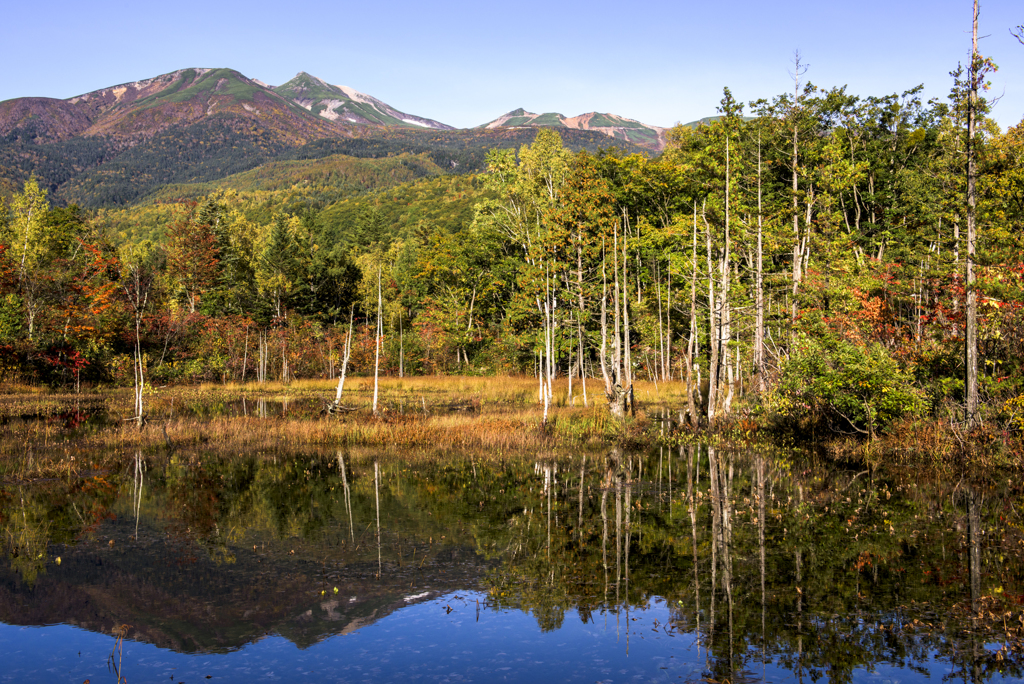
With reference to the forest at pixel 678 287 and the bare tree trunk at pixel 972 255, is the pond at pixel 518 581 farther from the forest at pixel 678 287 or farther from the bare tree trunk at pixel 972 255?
the forest at pixel 678 287

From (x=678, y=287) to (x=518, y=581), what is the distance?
41627 millimetres

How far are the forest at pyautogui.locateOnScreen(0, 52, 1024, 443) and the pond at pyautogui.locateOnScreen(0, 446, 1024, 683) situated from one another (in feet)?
21.1

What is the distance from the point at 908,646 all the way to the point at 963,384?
15.4m

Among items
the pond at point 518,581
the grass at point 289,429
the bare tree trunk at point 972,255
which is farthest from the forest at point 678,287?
the pond at point 518,581

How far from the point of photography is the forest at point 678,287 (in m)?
22.1

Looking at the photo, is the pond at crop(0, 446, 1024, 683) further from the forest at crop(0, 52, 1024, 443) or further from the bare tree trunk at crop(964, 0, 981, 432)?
the forest at crop(0, 52, 1024, 443)

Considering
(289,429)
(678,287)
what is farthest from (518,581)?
(678,287)

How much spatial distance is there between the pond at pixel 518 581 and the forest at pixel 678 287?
21.1 feet

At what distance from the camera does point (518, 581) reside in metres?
11.4

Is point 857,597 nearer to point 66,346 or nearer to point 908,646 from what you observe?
point 908,646

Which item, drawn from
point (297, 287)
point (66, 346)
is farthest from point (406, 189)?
point (66, 346)

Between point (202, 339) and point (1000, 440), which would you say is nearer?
point (1000, 440)

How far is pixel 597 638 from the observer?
9.38 m

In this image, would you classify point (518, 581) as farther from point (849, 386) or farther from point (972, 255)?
point (972, 255)
